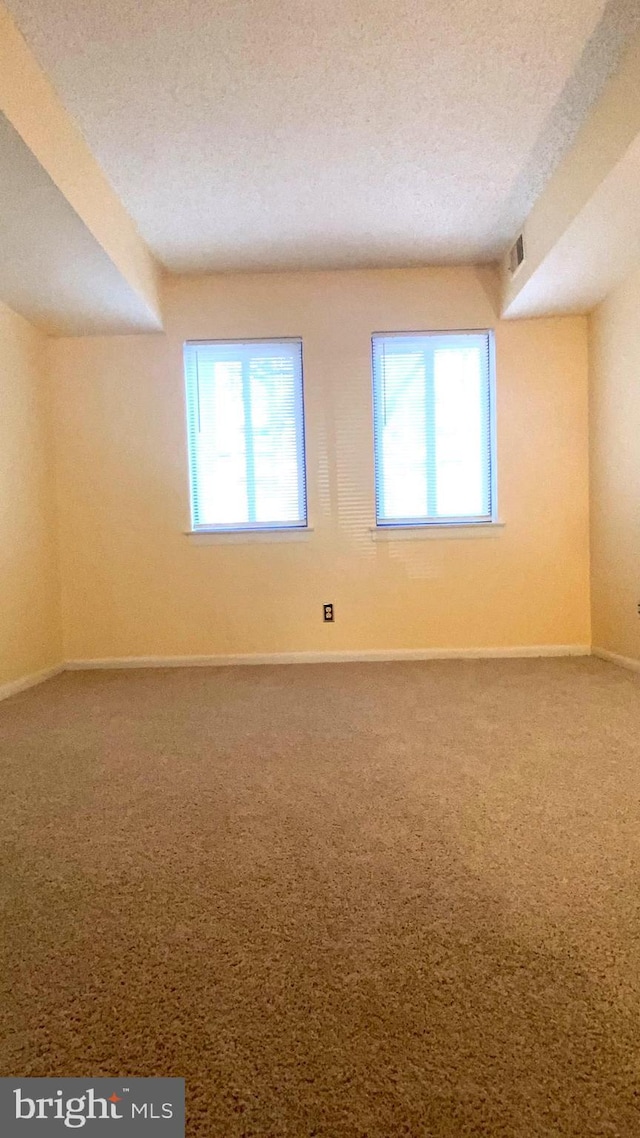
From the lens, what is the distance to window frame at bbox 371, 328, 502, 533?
363 centimetres

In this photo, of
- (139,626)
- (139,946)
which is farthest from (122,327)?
(139,946)

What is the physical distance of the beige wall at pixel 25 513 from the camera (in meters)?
3.16

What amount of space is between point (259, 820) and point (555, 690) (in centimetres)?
178

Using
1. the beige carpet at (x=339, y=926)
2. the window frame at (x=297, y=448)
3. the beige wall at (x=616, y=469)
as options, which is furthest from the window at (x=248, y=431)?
the beige carpet at (x=339, y=926)

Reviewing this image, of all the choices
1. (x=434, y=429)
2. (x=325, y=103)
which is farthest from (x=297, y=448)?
(x=325, y=103)

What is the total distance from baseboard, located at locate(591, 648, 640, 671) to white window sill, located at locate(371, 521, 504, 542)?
3.09 feet

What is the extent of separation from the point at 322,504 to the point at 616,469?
5.67ft

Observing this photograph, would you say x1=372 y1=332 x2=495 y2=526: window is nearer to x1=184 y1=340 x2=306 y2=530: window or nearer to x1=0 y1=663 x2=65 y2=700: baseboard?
x1=184 y1=340 x2=306 y2=530: window

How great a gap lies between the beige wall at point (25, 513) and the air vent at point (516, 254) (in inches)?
113

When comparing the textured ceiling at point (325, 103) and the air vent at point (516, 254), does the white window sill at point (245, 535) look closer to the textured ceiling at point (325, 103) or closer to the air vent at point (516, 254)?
the textured ceiling at point (325, 103)

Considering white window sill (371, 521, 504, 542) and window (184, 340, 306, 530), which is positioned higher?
window (184, 340, 306, 530)

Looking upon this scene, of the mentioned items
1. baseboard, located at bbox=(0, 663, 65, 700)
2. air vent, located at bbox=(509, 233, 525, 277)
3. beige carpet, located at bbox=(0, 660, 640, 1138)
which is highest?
air vent, located at bbox=(509, 233, 525, 277)

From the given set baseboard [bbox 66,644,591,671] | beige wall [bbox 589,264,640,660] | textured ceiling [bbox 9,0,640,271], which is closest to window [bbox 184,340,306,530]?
textured ceiling [bbox 9,0,640,271]

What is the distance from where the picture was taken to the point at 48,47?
1.92 m
